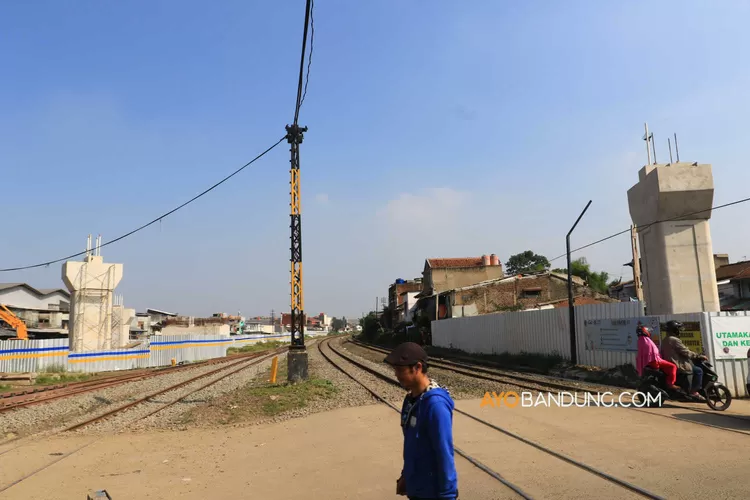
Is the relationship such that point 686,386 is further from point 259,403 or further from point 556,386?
point 259,403

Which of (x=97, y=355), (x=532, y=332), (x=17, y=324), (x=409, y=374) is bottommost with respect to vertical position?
(x=97, y=355)

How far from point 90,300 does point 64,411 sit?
20.3m

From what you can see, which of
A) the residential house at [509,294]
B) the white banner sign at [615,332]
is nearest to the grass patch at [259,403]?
the white banner sign at [615,332]

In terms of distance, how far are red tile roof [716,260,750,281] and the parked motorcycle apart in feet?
96.9

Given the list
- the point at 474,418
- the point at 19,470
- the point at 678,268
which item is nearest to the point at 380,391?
the point at 474,418

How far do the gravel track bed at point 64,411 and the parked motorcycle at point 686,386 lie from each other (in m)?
11.7

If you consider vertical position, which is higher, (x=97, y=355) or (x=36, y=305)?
(x=36, y=305)

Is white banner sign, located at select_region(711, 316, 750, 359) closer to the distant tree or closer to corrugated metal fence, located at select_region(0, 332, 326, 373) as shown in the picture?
corrugated metal fence, located at select_region(0, 332, 326, 373)

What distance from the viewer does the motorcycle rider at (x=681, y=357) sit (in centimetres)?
950

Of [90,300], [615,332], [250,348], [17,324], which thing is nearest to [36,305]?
[250,348]

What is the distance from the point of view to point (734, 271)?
3756cm

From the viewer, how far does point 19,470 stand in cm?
736

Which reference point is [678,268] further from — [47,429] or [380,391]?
[47,429]

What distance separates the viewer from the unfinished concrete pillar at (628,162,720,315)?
53.9 feet
